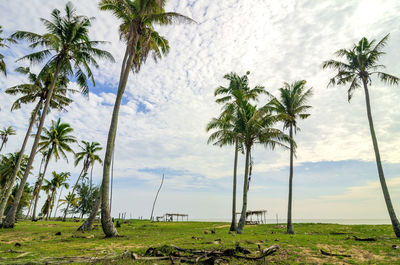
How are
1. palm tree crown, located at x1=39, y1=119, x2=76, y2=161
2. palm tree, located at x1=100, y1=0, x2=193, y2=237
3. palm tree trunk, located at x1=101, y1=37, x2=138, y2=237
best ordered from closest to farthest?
palm tree trunk, located at x1=101, y1=37, x2=138, y2=237 < palm tree, located at x1=100, y1=0, x2=193, y2=237 < palm tree crown, located at x1=39, y1=119, x2=76, y2=161

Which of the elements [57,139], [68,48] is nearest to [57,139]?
[57,139]

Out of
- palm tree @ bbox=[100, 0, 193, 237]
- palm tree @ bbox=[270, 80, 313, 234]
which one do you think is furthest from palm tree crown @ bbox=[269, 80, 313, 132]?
palm tree @ bbox=[100, 0, 193, 237]

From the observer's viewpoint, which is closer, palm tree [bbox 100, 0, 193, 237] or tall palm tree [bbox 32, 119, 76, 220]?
palm tree [bbox 100, 0, 193, 237]

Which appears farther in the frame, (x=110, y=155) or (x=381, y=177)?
(x=381, y=177)

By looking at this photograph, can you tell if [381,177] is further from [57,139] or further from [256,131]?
[57,139]

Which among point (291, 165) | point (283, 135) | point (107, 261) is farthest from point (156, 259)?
point (291, 165)

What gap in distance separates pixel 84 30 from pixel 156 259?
20369 mm

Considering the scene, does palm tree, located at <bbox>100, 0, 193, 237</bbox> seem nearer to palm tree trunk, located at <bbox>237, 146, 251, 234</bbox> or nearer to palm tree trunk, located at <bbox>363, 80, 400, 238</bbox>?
palm tree trunk, located at <bbox>237, 146, 251, 234</bbox>

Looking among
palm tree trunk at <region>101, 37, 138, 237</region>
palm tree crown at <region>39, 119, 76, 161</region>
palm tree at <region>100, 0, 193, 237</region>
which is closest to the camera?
palm tree trunk at <region>101, 37, 138, 237</region>

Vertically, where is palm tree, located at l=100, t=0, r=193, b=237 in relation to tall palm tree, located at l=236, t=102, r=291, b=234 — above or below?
above

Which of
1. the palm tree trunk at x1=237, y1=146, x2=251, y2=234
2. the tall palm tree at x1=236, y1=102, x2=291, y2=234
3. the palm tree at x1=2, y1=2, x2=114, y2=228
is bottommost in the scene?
the palm tree trunk at x1=237, y1=146, x2=251, y2=234

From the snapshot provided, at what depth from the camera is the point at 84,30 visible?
65.7 ft

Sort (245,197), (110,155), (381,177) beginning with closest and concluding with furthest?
1. (110,155)
2. (381,177)
3. (245,197)

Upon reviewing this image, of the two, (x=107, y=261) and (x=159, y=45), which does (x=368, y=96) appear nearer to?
(x=159, y=45)
